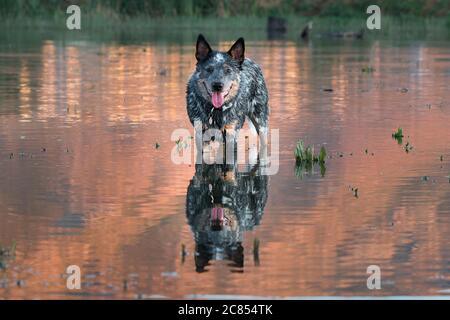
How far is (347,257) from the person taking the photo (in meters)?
11.1

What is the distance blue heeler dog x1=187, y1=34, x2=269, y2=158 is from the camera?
54.6 ft

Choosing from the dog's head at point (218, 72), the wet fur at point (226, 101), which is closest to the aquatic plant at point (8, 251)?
the dog's head at point (218, 72)

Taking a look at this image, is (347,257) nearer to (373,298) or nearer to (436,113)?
(373,298)

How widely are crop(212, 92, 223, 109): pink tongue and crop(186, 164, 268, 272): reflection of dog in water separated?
0.95 m

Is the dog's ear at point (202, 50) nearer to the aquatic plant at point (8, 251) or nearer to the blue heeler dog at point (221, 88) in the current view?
the blue heeler dog at point (221, 88)

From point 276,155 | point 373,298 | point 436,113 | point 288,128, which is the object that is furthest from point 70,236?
point 436,113

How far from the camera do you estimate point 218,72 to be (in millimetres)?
16703

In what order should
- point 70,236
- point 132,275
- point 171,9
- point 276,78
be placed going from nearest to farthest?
1. point 132,275
2. point 70,236
3. point 276,78
4. point 171,9

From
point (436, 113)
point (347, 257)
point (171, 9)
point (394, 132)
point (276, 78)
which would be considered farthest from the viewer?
point (171, 9)

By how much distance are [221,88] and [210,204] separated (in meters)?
3.45

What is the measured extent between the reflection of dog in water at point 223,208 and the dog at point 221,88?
38.7 inches

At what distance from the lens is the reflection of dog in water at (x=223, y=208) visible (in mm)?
11336

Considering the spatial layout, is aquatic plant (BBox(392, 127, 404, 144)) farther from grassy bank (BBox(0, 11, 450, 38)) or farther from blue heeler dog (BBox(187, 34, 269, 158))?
grassy bank (BBox(0, 11, 450, 38))

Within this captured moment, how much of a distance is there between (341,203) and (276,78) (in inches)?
726
